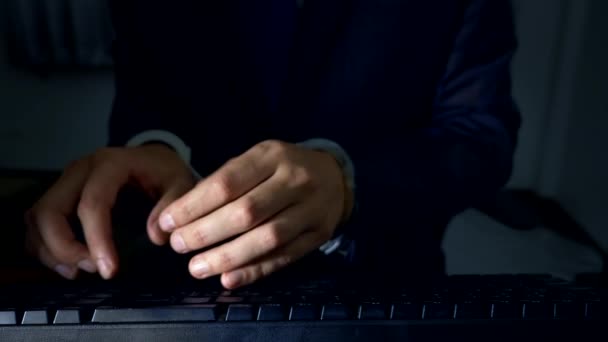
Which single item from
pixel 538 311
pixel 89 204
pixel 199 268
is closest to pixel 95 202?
pixel 89 204

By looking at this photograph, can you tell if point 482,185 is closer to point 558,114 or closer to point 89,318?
point 89,318

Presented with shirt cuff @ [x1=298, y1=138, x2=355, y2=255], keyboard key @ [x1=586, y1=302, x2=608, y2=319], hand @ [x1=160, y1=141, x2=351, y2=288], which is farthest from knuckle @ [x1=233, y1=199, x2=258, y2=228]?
keyboard key @ [x1=586, y1=302, x2=608, y2=319]

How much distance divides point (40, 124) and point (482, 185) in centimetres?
197

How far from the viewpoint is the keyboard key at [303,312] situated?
282 mm

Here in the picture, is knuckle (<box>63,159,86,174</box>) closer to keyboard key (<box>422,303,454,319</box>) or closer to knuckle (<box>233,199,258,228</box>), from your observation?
knuckle (<box>233,199,258,228</box>)

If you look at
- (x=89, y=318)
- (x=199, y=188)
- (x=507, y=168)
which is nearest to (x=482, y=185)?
(x=507, y=168)

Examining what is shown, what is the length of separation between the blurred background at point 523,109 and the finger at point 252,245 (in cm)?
141

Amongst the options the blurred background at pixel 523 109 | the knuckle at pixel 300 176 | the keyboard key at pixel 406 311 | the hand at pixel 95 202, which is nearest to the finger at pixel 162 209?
the hand at pixel 95 202

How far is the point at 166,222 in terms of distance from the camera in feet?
1.32

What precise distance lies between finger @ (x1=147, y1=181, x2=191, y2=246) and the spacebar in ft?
0.44

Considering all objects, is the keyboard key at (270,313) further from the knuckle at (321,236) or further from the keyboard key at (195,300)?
the knuckle at (321,236)

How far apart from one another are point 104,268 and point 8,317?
0.41 ft

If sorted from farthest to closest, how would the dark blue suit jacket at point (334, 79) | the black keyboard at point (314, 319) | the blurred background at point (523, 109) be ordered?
the blurred background at point (523, 109)
the dark blue suit jacket at point (334, 79)
the black keyboard at point (314, 319)

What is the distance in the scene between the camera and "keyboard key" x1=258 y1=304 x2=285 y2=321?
28cm
